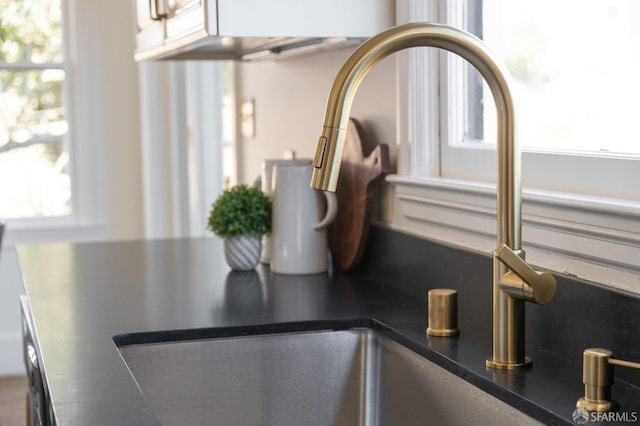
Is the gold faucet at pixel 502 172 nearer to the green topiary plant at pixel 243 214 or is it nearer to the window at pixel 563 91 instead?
the window at pixel 563 91

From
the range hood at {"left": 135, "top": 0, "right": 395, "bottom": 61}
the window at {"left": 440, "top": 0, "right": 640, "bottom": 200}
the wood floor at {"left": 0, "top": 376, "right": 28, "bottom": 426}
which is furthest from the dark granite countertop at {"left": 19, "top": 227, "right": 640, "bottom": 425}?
the wood floor at {"left": 0, "top": 376, "right": 28, "bottom": 426}

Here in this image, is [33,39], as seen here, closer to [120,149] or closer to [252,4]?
[120,149]

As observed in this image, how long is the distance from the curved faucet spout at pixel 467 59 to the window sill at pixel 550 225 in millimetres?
115

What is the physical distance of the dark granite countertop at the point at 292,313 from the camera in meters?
1.00

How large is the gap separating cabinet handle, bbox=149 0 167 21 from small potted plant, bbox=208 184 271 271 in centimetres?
39

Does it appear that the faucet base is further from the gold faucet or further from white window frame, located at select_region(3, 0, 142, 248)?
white window frame, located at select_region(3, 0, 142, 248)

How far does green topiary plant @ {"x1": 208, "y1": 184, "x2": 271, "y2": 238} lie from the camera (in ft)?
5.93

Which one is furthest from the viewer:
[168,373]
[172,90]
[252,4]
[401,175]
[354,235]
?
[172,90]

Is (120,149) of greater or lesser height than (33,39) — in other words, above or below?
below

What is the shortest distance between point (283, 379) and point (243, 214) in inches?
21.8

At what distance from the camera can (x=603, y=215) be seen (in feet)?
A: 3.51

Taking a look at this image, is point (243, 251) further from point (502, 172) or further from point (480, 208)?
point (502, 172)

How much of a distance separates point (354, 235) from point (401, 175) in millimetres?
183

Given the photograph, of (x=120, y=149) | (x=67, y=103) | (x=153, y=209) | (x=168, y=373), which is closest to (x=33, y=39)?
(x=67, y=103)
